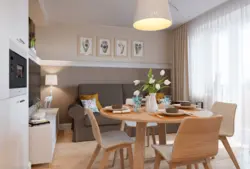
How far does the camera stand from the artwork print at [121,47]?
16.0ft

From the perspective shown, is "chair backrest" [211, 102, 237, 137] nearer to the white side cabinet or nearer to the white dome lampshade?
the white dome lampshade

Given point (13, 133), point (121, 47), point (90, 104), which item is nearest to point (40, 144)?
point (13, 133)

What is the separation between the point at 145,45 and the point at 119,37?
0.74m

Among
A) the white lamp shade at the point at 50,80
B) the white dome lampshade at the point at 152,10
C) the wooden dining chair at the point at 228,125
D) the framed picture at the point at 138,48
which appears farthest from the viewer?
the framed picture at the point at 138,48

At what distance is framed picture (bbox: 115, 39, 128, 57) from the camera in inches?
192

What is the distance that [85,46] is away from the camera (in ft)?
15.3

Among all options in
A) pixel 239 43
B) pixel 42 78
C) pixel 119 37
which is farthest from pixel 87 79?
pixel 239 43

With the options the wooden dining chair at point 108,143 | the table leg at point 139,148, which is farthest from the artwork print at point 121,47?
the table leg at point 139,148

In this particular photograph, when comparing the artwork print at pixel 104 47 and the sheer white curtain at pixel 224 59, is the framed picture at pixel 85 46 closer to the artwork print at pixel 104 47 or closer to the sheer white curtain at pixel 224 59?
the artwork print at pixel 104 47

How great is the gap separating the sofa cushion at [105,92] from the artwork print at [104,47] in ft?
2.79

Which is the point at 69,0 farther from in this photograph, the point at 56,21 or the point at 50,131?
the point at 50,131

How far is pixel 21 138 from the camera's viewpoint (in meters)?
1.90

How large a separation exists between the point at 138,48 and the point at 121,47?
474 millimetres

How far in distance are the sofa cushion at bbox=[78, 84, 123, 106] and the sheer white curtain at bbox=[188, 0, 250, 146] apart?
1709mm
